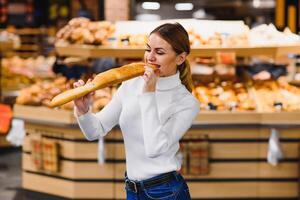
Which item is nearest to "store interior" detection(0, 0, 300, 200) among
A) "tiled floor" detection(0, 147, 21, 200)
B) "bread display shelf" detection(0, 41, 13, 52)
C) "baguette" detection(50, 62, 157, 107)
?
"tiled floor" detection(0, 147, 21, 200)

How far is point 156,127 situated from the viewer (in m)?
3.02

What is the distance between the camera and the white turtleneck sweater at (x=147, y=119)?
3062mm

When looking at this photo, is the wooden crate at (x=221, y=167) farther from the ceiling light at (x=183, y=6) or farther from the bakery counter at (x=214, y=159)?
the ceiling light at (x=183, y=6)

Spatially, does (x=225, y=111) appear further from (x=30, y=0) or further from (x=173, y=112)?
(x=30, y=0)

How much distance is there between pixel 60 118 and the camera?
6984 millimetres

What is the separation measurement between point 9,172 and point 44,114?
229 centimetres

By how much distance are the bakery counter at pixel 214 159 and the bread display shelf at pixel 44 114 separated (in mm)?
17

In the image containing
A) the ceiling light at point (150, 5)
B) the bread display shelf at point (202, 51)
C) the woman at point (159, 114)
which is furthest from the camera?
the ceiling light at point (150, 5)

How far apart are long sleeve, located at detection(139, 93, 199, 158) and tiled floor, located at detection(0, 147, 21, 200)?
5022mm

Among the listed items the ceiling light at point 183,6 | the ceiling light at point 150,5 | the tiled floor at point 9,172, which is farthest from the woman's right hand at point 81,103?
the ceiling light at point 183,6

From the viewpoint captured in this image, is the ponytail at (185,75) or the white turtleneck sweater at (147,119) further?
the ponytail at (185,75)

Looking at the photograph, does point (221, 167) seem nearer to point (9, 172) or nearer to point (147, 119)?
point (9, 172)

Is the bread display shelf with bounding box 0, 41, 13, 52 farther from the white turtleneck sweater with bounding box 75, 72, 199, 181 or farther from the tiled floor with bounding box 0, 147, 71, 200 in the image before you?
the white turtleneck sweater with bounding box 75, 72, 199, 181

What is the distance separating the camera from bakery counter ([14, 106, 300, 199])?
6766mm
